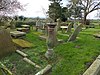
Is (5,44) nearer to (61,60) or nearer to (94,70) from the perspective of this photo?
(61,60)

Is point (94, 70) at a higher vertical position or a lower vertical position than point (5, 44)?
lower

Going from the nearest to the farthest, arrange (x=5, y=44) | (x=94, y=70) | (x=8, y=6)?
1. (x=94, y=70)
2. (x=5, y=44)
3. (x=8, y=6)

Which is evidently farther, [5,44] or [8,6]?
[8,6]

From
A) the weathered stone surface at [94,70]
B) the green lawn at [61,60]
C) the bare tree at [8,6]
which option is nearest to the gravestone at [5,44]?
the green lawn at [61,60]

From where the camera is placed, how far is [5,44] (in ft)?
25.8

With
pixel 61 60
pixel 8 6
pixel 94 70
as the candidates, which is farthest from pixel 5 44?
pixel 8 6

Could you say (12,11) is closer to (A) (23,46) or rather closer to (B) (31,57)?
(A) (23,46)

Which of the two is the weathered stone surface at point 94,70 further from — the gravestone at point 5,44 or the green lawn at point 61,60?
the gravestone at point 5,44

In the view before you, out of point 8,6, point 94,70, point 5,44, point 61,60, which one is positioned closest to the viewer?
point 94,70

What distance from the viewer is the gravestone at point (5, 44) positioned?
7.69 meters

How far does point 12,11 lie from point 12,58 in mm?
12986

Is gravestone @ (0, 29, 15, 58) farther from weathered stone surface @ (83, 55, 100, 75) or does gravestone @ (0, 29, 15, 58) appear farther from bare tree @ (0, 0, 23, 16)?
bare tree @ (0, 0, 23, 16)

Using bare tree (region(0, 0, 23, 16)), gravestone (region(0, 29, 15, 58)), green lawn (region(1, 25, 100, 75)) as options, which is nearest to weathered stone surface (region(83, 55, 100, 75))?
green lawn (region(1, 25, 100, 75))

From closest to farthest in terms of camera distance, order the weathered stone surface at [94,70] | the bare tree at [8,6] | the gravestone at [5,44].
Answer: the weathered stone surface at [94,70]
the gravestone at [5,44]
the bare tree at [8,6]
